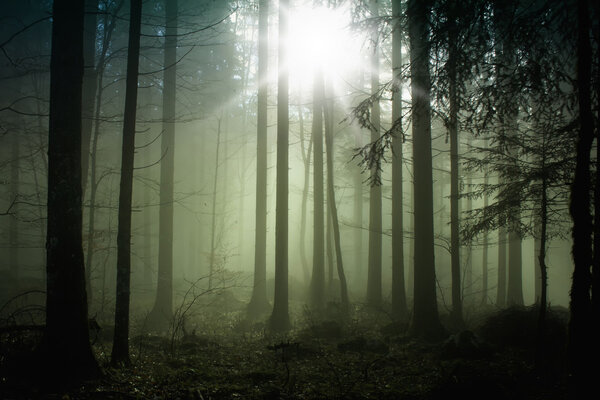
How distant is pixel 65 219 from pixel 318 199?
401 inches

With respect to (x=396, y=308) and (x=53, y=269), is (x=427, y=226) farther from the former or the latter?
(x=53, y=269)

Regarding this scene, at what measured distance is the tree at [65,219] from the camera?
522cm

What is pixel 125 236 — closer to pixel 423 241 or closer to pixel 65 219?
pixel 65 219

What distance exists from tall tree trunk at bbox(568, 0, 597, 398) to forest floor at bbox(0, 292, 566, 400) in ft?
3.70

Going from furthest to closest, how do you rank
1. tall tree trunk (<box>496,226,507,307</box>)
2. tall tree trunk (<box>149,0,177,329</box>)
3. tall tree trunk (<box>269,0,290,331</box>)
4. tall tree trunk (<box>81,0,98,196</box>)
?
tall tree trunk (<box>496,226,507,307</box>), tall tree trunk (<box>149,0,177,329</box>), tall tree trunk (<box>81,0,98,196</box>), tall tree trunk (<box>269,0,290,331</box>)

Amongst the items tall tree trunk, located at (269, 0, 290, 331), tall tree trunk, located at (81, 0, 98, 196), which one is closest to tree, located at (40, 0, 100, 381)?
tall tree trunk, located at (269, 0, 290, 331)

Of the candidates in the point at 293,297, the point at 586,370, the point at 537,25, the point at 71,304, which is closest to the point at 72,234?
the point at 71,304

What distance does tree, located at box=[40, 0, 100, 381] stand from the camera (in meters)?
5.22

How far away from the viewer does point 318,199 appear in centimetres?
1446

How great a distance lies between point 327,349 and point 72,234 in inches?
239

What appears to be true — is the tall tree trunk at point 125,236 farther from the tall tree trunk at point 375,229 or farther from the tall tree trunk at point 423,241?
the tall tree trunk at point 375,229

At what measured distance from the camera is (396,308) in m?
12.8

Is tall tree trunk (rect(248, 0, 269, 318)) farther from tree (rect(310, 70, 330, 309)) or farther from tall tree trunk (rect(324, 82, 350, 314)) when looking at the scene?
tall tree trunk (rect(324, 82, 350, 314))

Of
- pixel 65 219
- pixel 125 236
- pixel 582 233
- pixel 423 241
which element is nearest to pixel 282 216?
pixel 423 241
